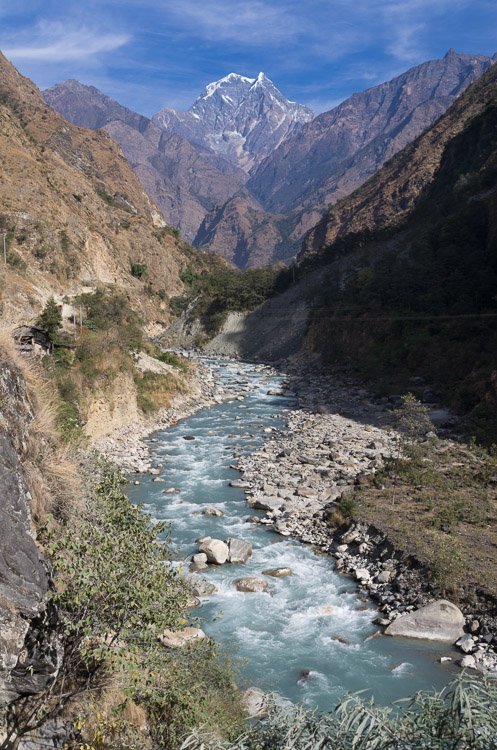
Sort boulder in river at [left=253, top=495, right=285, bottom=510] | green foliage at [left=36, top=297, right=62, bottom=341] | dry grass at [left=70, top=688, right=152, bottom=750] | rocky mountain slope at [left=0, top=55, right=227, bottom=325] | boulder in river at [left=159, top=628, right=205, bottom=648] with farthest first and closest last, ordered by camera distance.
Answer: rocky mountain slope at [left=0, top=55, right=227, bottom=325] → green foliage at [left=36, top=297, right=62, bottom=341] → boulder in river at [left=253, top=495, right=285, bottom=510] → boulder in river at [left=159, top=628, right=205, bottom=648] → dry grass at [left=70, top=688, right=152, bottom=750]

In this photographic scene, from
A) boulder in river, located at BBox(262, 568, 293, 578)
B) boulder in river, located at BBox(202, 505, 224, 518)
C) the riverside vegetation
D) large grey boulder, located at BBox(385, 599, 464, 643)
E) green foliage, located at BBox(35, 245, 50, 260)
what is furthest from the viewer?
green foliage, located at BBox(35, 245, 50, 260)

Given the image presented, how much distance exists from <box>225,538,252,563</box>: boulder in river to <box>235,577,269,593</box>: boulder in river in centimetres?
89

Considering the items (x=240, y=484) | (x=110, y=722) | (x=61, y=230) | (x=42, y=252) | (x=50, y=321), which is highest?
(x=61, y=230)

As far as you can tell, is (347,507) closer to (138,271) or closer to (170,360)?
(170,360)

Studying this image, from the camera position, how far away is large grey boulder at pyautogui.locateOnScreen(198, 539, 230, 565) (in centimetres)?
1302

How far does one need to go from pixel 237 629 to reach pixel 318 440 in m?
13.6

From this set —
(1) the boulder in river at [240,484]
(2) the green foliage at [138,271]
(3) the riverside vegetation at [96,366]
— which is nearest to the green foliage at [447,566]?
(1) the boulder in river at [240,484]

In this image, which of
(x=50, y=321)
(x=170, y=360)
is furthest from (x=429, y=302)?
(x=50, y=321)

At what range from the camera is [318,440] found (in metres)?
23.6

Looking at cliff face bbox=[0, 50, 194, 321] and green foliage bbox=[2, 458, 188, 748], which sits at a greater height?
cliff face bbox=[0, 50, 194, 321]

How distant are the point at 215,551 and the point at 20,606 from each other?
8162 mm

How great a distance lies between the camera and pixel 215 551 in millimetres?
13125

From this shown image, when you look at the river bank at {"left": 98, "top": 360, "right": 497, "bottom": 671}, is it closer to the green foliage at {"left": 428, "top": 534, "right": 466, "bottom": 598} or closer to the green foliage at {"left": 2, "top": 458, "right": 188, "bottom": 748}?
the green foliage at {"left": 428, "top": 534, "right": 466, "bottom": 598}

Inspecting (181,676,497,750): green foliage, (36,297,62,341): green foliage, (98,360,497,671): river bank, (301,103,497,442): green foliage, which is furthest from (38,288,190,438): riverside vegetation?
(301,103,497,442): green foliage
